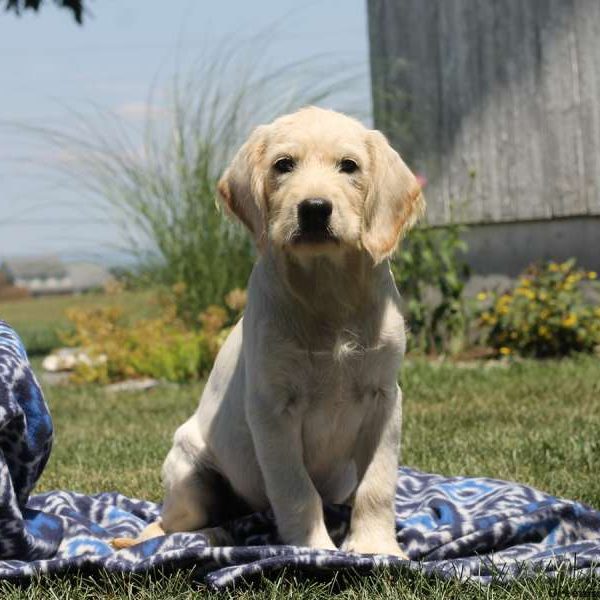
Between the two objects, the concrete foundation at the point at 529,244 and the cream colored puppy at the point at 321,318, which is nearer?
the cream colored puppy at the point at 321,318

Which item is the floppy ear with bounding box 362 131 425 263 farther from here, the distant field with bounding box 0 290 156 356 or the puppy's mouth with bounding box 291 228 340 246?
the distant field with bounding box 0 290 156 356

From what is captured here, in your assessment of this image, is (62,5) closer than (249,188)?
No

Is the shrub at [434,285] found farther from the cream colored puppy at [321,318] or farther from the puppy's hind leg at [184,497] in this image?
the cream colored puppy at [321,318]

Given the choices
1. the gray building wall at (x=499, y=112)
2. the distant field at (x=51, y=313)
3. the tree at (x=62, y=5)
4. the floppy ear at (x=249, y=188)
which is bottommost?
the distant field at (x=51, y=313)

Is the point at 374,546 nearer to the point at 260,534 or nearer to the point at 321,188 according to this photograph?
the point at 260,534

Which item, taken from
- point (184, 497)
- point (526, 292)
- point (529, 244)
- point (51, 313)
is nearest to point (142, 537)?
point (184, 497)

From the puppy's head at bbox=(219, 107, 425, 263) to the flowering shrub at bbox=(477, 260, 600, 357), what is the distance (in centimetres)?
571

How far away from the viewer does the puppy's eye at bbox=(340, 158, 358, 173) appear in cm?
327

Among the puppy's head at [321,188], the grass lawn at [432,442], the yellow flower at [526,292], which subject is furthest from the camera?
the yellow flower at [526,292]

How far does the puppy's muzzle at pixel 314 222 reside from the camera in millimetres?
3104

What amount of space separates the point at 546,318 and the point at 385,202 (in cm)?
590

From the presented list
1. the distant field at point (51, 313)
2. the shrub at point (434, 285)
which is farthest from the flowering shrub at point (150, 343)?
the shrub at point (434, 285)

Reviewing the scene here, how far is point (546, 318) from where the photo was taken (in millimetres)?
8961

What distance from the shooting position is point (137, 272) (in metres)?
10.2
